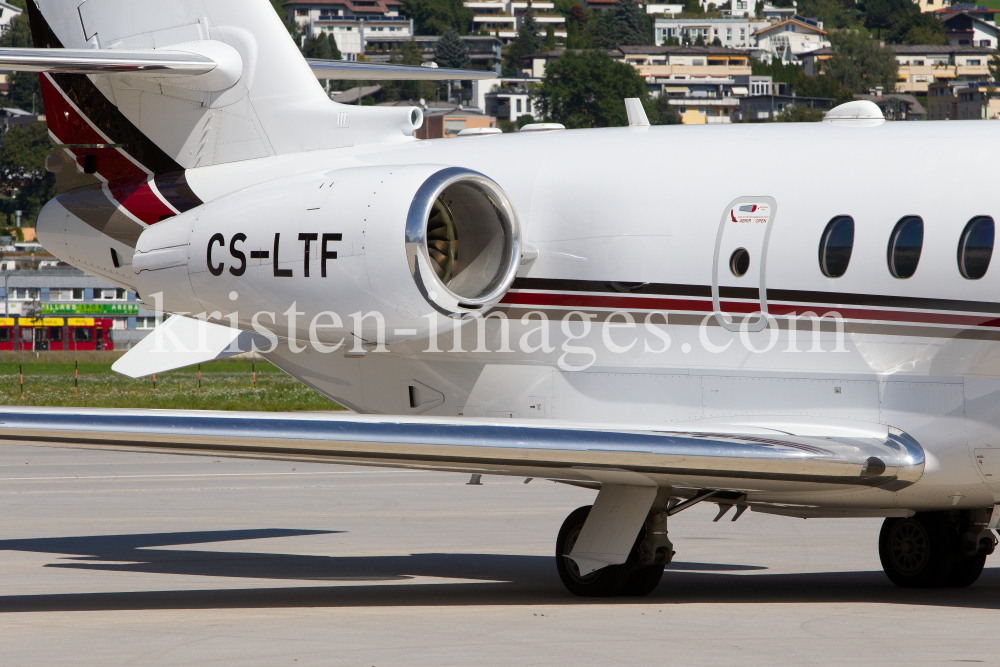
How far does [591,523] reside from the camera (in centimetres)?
1015

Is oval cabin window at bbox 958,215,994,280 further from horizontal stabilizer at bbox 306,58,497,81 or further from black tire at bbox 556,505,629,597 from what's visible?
horizontal stabilizer at bbox 306,58,497,81

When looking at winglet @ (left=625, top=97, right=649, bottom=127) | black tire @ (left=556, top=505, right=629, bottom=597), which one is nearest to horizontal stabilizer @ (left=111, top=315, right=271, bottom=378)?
black tire @ (left=556, top=505, right=629, bottom=597)

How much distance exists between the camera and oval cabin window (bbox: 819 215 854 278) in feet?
29.8

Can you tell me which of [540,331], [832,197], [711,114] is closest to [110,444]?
[540,331]

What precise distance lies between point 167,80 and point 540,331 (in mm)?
4318

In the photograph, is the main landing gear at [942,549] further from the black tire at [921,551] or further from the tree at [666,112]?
the tree at [666,112]

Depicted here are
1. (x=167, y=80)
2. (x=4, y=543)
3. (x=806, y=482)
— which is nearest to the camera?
(x=806, y=482)

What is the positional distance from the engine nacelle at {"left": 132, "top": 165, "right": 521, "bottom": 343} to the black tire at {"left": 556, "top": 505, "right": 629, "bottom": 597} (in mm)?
1778

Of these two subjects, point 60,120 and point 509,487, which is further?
point 509,487

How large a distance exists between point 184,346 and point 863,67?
16748 centimetres

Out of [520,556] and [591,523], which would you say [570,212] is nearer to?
[591,523]

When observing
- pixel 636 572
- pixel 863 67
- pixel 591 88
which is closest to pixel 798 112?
pixel 591 88

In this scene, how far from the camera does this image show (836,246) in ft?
29.9

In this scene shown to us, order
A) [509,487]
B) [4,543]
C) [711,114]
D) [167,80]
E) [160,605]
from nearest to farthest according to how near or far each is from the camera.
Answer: [160,605]
[167,80]
[4,543]
[509,487]
[711,114]
